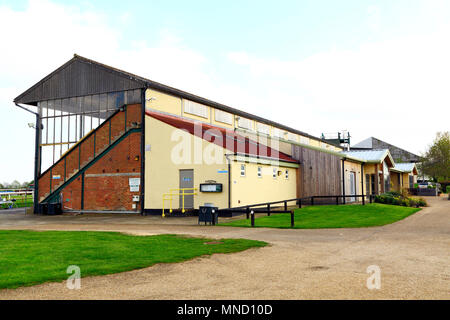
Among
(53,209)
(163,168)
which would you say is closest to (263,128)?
(163,168)

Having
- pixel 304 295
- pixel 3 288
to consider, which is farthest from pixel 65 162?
pixel 304 295

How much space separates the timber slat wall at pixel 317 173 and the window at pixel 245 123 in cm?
745

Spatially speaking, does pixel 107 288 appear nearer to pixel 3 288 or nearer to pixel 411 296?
pixel 3 288

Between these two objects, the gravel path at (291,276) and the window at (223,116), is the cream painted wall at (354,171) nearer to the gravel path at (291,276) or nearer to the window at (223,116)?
the window at (223,116)

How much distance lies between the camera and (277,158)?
24750 millimetres

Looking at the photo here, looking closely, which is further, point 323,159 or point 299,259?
point 323,159

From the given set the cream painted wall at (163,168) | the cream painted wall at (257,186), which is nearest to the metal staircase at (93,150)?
the cream painted wall at (163,168)

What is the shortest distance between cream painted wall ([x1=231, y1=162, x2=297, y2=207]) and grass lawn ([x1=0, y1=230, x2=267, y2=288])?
9082mm

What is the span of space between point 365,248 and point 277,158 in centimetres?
1511

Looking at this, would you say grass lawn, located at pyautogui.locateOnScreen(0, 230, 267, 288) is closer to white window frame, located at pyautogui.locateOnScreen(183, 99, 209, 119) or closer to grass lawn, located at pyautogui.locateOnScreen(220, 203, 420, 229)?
grass lawn, located at pyautogui.locateOnScreen(220, 203, 420, 229)

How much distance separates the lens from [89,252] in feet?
30.0

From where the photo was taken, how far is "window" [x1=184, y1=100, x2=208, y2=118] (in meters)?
27.6

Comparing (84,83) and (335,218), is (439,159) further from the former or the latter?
(84,83)

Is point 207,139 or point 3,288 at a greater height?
point 207,139
